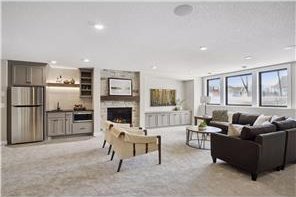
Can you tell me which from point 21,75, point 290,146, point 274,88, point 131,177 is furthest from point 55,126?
point 274,88

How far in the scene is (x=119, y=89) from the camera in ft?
24.1

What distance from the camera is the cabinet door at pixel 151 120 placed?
812cm

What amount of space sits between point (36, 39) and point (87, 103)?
→ 3657 mm

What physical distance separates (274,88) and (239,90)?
4.42 feet

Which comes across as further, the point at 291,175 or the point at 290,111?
the point at 290,111

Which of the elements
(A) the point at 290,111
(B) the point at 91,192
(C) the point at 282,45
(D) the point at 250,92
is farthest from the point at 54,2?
(D) the point at 250,92

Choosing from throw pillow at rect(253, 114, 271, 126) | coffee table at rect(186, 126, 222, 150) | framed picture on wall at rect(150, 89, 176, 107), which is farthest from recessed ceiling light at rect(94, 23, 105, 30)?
framed picture on wall at rect(150, 89, 176, 107)

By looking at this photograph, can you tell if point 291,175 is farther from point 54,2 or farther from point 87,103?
point 87,103

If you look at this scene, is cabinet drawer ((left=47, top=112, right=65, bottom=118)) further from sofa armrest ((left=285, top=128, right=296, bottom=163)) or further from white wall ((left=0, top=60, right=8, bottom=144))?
sofa armrest ((left=285, top=128, right=296, bottom=163))

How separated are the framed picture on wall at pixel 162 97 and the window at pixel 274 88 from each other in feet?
12.4

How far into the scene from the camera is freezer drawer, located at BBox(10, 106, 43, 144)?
5359 mm

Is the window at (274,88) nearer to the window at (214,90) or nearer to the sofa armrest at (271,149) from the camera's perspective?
the window at (214,90)

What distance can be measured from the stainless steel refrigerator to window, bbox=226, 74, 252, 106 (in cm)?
706

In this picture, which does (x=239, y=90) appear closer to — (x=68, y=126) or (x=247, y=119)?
(x=247, y=119)
